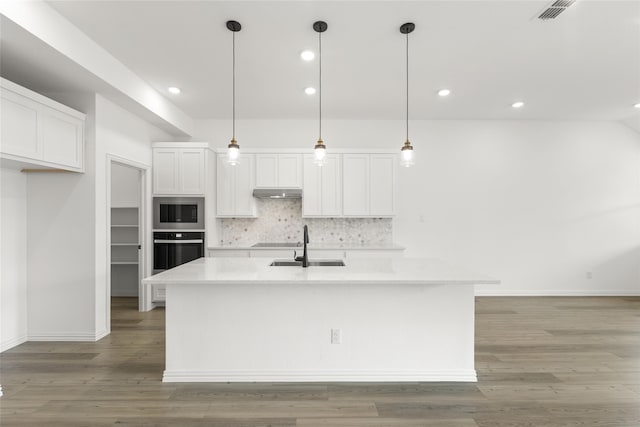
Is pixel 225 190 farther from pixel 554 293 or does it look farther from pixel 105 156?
pixel 554 293

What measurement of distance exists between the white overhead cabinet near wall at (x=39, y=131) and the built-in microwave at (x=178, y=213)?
1346 millimetres

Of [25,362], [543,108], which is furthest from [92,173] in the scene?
[543,108]

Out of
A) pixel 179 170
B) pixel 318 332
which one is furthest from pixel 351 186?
pixel 318 332

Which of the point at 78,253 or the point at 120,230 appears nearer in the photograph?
the point at 78,253

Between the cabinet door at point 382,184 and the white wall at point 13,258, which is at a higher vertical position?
the cabinet door at point 382,184

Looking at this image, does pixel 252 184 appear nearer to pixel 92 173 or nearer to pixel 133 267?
pixel 92 173

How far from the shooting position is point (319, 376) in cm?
271

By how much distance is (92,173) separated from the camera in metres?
3.56

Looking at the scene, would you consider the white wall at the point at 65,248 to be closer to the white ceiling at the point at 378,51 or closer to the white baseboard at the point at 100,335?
the white baseboard at the point at 100,335

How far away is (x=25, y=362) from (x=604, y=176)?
805 centimetres

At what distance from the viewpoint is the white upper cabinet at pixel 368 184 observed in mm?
5156

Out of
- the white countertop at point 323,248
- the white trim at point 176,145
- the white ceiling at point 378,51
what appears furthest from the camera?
the white countertop at point 323,248

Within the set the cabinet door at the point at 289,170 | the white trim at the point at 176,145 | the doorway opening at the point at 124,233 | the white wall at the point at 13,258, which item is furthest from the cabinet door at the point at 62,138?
the cabinet door at the point at 289,170

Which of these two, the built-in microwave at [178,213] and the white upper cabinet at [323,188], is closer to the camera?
the built-in microwave at [178,213]
